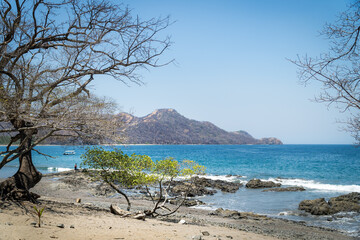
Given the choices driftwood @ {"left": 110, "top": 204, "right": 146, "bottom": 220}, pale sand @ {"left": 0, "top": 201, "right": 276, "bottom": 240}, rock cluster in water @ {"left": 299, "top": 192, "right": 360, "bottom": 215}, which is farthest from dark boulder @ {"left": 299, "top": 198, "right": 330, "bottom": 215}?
pale sand @ {"left": 0, "top": 201, "right": 276, "bottom": 240}

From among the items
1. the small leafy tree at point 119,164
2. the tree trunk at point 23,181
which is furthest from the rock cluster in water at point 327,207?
the tree trunk at point 23,181

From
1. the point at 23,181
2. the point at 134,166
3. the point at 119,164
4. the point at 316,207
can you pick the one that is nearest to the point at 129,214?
the point at 134,166

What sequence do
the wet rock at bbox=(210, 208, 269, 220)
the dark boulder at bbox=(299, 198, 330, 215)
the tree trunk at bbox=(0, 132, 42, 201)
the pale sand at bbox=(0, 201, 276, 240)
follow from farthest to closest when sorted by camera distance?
the dark boulder at bbox=(299, 198, 330, 215) < the wet rock at bbox=(210, 208, 269, 220) < the tree trunk at bbox=(0, 132, 42, 201) < the pale sand at bbox=(0, 201, 276, 240)

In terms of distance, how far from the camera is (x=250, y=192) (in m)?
27.5

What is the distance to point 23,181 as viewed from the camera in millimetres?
10094

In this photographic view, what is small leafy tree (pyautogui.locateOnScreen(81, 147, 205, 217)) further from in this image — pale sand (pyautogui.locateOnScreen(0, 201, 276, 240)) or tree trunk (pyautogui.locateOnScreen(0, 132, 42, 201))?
pale sand (pyautogui.locateOnScreen(0, 201, 276, 240))

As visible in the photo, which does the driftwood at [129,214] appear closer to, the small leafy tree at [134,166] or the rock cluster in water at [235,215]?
the small leafy tree at [134,166]

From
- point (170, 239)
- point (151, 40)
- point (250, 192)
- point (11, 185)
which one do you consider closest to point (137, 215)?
point (170, 239)

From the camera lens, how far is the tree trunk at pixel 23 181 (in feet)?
31.3

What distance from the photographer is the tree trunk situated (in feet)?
31.3

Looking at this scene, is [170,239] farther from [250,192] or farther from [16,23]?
[250,192]

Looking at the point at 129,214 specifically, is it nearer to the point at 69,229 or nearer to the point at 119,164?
the point at 119,164

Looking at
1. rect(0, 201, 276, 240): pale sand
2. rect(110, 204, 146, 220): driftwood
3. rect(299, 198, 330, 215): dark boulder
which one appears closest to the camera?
rect(0, 201, 276, 240): pale sand

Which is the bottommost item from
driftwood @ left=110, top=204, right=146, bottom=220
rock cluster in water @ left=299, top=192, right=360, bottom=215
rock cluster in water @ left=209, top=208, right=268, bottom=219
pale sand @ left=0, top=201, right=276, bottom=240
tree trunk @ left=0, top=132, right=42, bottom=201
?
rock cluster in water @ left=209, top=208, right=268, bottom=219
